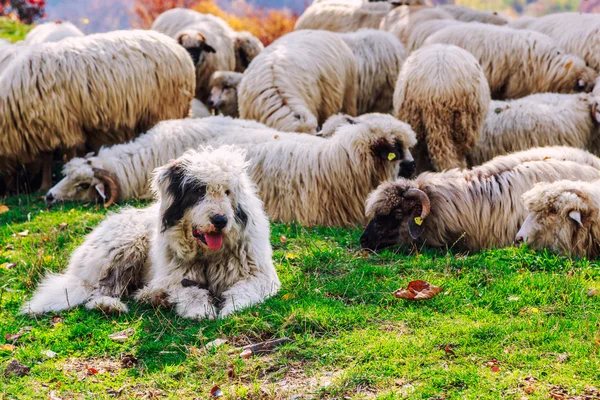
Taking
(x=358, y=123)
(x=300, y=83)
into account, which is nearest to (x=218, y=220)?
(x=358, y=123)

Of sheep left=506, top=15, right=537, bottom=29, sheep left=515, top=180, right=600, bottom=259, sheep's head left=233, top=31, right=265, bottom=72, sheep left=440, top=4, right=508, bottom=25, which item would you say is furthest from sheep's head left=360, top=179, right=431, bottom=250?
sheep left=440, top=4, right=508, bottom=25

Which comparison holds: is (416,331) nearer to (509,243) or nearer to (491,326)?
(491,326)

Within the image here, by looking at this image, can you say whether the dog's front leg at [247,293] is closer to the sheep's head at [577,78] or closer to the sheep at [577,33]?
the sheep's head at [577,78]

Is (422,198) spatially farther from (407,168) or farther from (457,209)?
(407,168)

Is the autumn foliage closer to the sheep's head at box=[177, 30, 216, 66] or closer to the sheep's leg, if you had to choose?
the sheep's head at box=[177, 30, 216, 66]

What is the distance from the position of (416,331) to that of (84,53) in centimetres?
672

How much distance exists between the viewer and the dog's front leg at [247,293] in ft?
18.5

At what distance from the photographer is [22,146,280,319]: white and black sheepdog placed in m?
5.70

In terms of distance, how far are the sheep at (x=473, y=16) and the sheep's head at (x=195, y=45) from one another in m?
5.31

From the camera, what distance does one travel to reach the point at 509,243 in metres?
7.58

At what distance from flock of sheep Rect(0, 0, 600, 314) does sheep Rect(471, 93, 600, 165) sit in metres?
0.02

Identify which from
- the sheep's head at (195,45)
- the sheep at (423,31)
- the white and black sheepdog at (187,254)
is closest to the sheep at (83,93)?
the sheep's head at (195,45)

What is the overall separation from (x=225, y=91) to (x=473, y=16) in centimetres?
593

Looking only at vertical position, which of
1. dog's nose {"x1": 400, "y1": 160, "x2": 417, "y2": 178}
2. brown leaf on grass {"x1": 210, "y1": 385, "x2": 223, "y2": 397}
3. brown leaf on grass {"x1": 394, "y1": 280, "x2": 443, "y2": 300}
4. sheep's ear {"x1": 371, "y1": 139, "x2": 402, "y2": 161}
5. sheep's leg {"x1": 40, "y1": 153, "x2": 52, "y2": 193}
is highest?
sheep's ear {"x1": 371, "y1": 139, "x2": 402, "y2": 161}
